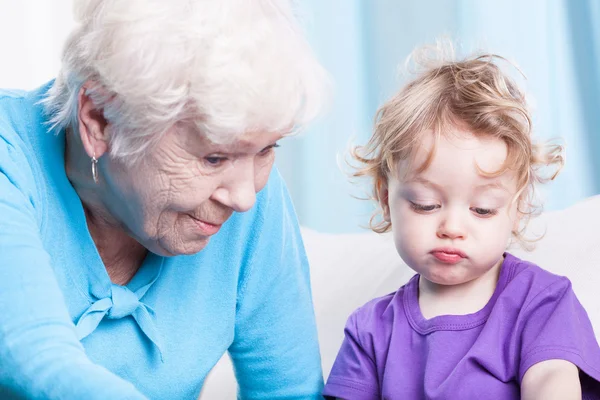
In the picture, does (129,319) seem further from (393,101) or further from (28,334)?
(393,101)

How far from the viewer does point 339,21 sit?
3152 mm

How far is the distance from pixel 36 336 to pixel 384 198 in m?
0.82

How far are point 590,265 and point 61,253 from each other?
96cm

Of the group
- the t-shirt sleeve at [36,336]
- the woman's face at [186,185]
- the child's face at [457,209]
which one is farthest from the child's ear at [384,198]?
the t-shirt sleeve at [36,336]

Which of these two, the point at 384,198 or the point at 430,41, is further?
the point at 430,41

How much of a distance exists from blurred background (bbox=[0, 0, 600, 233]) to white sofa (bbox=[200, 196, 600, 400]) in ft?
0.36

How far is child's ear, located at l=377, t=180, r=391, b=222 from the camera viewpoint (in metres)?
1.61

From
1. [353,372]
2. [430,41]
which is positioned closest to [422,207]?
[353,372]

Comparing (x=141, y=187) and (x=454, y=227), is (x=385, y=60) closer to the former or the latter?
(x=454, y=227)

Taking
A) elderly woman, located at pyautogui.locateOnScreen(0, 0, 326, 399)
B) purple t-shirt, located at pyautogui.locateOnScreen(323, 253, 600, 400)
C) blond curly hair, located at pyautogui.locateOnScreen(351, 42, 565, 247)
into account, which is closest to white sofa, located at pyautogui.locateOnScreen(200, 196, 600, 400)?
blond curly hair, located at pyautogui.locateOnScreen(351, 42, 565, 247)

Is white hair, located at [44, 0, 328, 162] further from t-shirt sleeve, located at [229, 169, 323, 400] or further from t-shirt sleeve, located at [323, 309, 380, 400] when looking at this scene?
t-shirt sleeve, located at [323, 309, 380, 400]

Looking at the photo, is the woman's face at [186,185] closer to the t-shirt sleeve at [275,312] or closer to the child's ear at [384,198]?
the t-shirt sleeve at [275,312]

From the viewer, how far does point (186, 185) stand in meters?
1.18

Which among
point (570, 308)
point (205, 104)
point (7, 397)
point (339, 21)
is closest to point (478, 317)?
point (570, 308)
